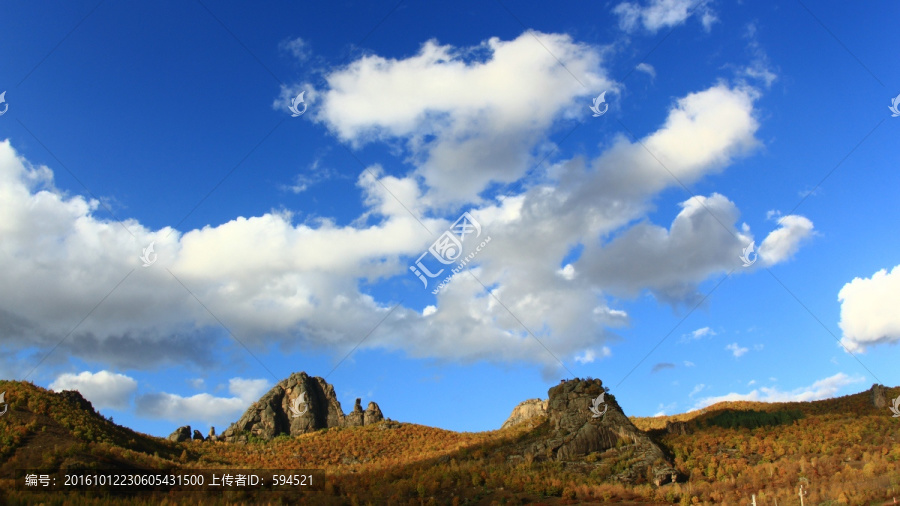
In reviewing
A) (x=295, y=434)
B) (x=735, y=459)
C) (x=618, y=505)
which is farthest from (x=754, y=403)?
(x=295, y=434)

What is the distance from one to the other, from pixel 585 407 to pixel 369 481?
18.2 metres

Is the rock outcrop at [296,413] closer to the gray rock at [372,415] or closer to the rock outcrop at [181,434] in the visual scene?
the gray rock at [372,415]

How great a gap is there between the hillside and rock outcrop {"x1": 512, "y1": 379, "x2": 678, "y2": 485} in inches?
15.2

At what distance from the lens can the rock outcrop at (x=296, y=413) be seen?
73812mm

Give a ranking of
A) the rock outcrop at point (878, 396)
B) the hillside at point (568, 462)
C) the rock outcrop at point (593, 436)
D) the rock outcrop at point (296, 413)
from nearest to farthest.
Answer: the hillside at point (568, 462), the rock outcrop at point (593, 436), the rock outcrop at point (878, 396), the rock outcrop at point (296, 413)

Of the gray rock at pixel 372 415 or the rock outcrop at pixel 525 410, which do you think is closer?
the gray rock at pixel 372 415

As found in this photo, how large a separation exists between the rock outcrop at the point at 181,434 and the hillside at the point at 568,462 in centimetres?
1145

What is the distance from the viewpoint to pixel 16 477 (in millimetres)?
30844

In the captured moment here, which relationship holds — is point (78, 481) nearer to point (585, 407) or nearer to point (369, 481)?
point (369, 481)

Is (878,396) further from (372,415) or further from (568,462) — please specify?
(372,415)

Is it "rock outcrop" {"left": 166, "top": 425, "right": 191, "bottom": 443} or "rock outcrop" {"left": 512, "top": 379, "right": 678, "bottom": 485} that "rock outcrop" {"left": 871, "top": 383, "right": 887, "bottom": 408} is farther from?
"rock outcrop" {"left": 166, "top": 425, "right": 191, "bottom": 443}

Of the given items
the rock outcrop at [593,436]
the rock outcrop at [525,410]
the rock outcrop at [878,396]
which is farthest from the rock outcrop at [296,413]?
the rock outcrop at [878,396]

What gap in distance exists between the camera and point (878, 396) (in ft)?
170

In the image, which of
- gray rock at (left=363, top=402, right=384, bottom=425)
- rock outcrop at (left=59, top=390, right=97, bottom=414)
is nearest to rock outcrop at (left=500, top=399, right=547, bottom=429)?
gray rock at (left=363, top=402, right=384, bottom=425)
